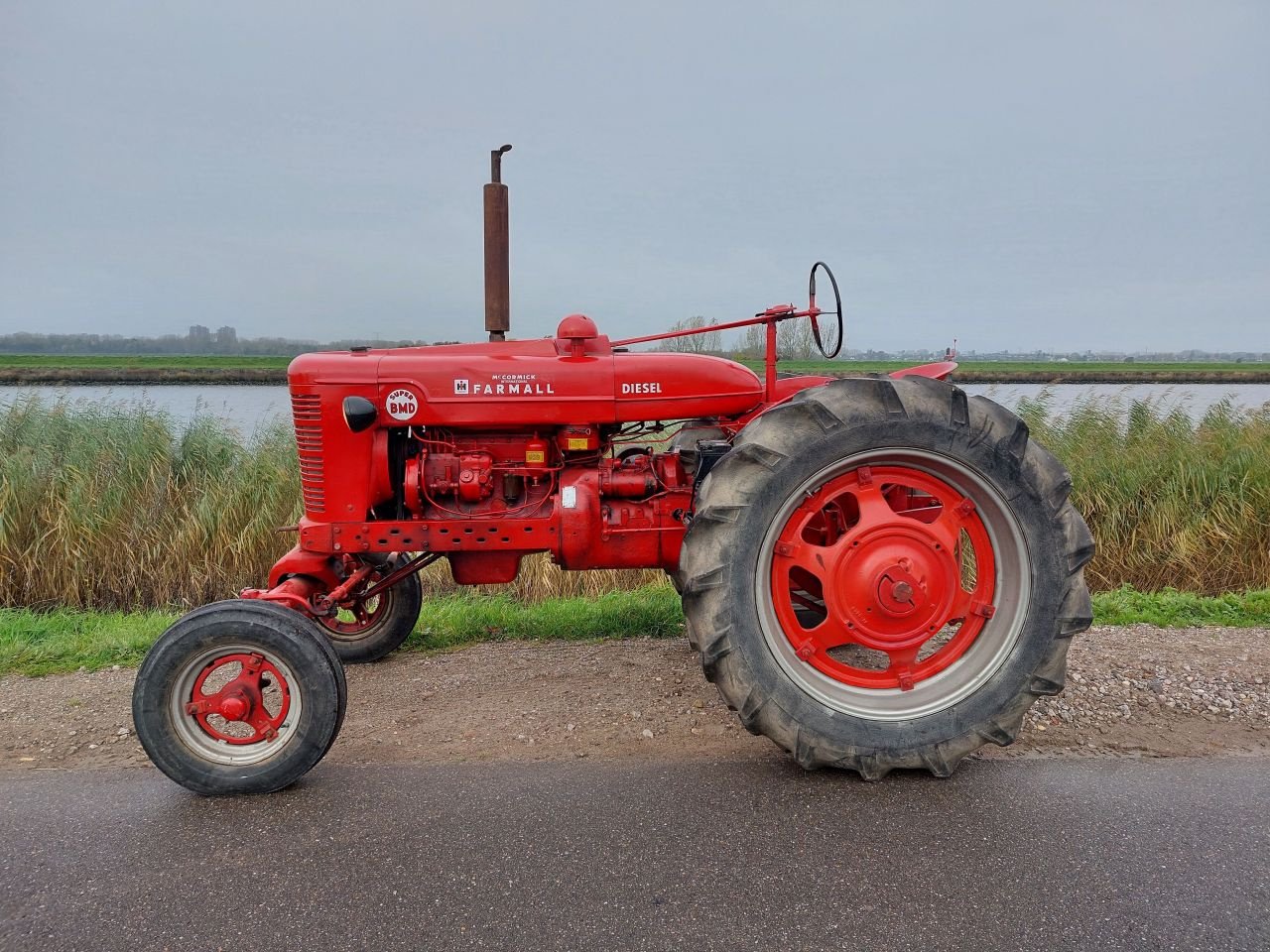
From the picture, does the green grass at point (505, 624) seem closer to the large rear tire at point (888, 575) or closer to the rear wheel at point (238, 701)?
the rear wheel at point (238, 701)

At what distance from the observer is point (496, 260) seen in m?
3.78

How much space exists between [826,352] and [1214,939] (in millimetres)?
2491

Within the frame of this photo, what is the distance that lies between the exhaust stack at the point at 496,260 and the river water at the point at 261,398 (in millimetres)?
4202

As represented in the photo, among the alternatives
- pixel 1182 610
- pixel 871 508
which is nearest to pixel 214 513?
pixel 871 508

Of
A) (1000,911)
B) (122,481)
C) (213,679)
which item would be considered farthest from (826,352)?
(122,481)

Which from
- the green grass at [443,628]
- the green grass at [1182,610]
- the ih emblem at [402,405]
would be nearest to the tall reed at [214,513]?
the green grass at [443,628]

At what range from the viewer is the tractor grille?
3098 millimetres

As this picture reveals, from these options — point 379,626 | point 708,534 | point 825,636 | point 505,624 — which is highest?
point 708,534

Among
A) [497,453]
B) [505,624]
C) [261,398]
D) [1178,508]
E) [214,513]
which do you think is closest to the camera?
[497,453]

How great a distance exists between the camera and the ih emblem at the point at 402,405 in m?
3.10

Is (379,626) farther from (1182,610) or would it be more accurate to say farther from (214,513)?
(1182,610)

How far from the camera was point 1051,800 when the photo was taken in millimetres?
2424

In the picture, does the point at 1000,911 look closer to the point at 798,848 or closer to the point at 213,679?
the point at 798,848

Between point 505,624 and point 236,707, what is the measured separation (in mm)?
1952
